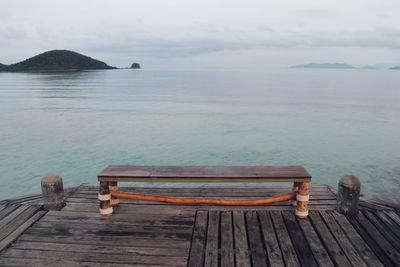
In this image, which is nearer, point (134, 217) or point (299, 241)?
point (299, 241)

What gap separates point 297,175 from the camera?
18.7 ft

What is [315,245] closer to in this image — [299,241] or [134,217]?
[299,241]

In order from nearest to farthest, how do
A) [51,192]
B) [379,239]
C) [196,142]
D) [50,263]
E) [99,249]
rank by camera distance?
[50,263], [99,249], [379,239], [51,192], [196,142]

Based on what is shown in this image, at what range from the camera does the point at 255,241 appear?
16.7ft

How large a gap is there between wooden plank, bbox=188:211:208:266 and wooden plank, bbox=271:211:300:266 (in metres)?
1.27

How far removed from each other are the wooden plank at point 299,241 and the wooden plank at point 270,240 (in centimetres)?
29

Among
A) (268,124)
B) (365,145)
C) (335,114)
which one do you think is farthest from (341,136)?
(335,114)

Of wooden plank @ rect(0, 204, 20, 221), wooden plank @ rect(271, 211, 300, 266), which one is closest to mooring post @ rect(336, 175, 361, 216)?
wooden plank @ rect(271, 211, 300, 266)

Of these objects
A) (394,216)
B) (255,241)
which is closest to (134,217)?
(255,241)

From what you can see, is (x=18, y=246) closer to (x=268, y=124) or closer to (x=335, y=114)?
(x=268, y=124)

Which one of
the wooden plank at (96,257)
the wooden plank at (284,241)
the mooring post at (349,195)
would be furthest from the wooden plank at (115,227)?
the mooring post at (349,195)

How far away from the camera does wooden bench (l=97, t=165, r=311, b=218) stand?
5.66 m

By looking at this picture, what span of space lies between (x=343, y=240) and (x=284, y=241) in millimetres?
1013

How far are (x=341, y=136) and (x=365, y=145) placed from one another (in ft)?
9.58
